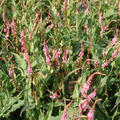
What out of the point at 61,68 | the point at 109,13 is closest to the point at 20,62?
the point at 61,68

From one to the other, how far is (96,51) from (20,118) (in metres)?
0.55

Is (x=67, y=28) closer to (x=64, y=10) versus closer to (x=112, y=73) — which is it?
(x=64, y=10)

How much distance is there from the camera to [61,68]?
1.59 metres

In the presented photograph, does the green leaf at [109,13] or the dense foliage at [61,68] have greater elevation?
the green leaf at [109,13]

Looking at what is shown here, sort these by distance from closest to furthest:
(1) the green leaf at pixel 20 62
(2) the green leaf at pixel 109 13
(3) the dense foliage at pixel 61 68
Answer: (3) the dense foliage at pixel 61 68
(1) the green leaf at pixel 20 62
(2) the green leaf at pixel 109 13

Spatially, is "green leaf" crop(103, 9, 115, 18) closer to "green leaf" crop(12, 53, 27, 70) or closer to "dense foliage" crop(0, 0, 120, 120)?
"dense foliage" crop(0, 0, 120, 120)

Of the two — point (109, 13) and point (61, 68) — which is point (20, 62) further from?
point (109, 13)

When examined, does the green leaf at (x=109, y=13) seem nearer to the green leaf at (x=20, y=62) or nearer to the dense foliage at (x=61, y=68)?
the dense foliage at (x=61, y=68)

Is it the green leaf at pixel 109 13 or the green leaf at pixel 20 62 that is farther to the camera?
the green leaf at pixel 109 13

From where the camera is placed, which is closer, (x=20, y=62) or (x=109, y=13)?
(x=20, y=62)

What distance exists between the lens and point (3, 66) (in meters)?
1.68

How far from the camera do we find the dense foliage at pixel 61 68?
1431 millimetres

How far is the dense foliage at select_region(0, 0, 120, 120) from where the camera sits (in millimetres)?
1431

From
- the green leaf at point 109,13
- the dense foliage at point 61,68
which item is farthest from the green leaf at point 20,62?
the green leaf at point 109,13
